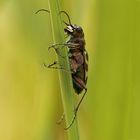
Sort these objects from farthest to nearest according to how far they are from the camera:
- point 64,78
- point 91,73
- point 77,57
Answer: point 77,57, point 91,73, point 64,78

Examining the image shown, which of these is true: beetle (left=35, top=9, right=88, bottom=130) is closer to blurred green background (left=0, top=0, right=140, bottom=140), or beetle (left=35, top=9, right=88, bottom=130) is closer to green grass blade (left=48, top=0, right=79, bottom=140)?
blurred green background (left=0, top=0, right=140, bottom=140)

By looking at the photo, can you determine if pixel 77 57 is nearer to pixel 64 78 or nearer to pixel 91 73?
pixel 91 73

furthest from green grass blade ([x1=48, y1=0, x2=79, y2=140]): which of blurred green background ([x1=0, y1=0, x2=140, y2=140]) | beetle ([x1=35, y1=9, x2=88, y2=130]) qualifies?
beetle ([x1=35, y1=9, x2=88, y2=130])

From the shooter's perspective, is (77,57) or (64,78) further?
(77,57)

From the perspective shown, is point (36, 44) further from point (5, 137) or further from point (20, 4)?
point (5, 137)

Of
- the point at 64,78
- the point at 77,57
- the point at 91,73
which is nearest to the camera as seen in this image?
the point at 64,78

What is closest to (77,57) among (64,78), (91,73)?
(91,73)

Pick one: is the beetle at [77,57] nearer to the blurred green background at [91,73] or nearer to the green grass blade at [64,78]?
the blurred green background at [91,73]

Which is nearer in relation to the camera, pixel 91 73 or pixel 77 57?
pixel 91 73
